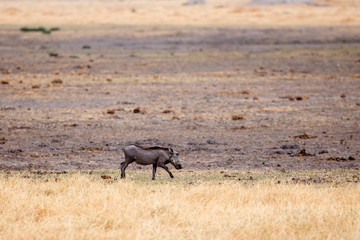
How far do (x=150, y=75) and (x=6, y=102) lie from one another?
10.9m

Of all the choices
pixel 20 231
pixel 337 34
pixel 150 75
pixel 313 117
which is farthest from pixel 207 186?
pixel 337 34

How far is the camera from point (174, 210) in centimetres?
836

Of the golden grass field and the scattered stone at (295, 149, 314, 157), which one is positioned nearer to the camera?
the scattered stone at (295, 149, 314, 157)

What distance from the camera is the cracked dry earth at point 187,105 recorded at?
14172 millimetres

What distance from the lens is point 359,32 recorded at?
5662cm

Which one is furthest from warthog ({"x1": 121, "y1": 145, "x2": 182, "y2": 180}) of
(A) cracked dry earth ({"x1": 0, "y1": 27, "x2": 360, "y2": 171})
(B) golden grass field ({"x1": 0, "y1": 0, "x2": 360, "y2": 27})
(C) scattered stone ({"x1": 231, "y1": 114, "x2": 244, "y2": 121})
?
(B) golden grass field ({"x1": 0, "y1": 0, "x2": 360, "y2": 27})

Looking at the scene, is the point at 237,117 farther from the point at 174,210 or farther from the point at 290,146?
the point at 174,210

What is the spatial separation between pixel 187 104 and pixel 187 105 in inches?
9.4

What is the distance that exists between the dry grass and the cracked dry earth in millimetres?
2730

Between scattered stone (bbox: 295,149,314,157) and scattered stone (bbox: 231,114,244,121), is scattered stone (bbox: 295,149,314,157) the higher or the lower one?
the higher one

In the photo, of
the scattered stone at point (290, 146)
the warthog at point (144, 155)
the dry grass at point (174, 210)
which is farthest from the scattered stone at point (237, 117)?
the dry grass at point (174, 210)

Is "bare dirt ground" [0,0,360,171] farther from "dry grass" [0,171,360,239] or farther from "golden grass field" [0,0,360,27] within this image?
"golden grass field" [0,0,360,27]

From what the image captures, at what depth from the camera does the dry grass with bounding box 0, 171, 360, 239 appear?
7.59 metres

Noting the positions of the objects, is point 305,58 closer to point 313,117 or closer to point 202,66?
point 202,66
